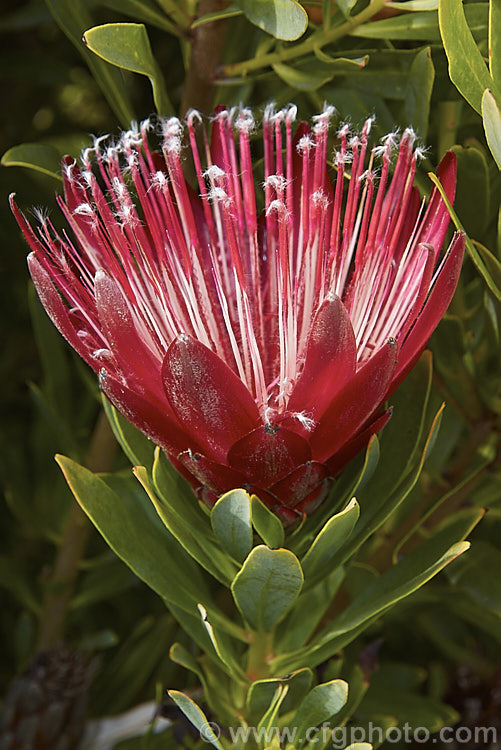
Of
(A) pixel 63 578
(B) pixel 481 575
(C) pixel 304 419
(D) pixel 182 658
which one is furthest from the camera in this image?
(A) pixel 63 578

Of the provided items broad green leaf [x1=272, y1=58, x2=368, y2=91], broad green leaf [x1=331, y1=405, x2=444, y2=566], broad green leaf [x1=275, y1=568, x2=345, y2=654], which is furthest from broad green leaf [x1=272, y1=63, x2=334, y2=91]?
broad green leaf [x1=275, y1=568, x2=345, y2=654]

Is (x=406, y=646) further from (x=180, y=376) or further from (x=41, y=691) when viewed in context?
(x=180, y=376)

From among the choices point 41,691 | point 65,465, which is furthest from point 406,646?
point 65,465

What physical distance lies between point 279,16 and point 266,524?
1.09 ft

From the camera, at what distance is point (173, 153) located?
0.52m

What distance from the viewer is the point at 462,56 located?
47 centimetres

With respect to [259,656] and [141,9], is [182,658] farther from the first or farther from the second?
[141,9]

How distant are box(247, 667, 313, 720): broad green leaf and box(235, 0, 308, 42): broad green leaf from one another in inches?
16.6

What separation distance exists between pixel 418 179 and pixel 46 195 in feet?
1.38

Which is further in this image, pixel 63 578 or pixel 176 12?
pixel 63 578

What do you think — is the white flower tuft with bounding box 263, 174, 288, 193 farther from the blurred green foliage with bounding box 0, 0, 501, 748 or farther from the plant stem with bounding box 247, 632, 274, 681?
the plant stem with bounding box 247, 632, 274, 681

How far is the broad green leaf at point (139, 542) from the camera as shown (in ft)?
1.70

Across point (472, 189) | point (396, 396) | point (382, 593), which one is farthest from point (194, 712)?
point (472, 189)

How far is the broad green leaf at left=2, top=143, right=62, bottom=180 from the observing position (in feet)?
1.88
